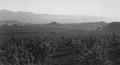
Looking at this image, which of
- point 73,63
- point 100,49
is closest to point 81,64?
point 73,63

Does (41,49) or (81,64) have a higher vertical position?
(41,49)

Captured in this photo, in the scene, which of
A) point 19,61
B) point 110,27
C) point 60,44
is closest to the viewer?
point 19,61

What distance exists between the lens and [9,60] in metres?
33.9

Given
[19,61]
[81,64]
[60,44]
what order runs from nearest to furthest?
Result: 1. [19,61]
2. [81,64]
3. [60,44]

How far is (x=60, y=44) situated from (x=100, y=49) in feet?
32.0

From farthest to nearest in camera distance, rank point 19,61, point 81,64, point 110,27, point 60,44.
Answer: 1. point 110,27
2. point 60,44
3. point 81,64
4. point 19,61

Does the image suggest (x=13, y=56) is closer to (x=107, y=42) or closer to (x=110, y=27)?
(x=107, y=42)

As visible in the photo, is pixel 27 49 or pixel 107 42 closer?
pixel 27 49

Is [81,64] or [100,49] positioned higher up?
[100,49]

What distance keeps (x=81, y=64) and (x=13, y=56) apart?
13999 mm

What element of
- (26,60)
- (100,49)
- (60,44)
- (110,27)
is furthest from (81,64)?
(110,27)

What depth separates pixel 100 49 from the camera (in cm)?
3866

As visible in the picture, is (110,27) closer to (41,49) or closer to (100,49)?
(100,49)

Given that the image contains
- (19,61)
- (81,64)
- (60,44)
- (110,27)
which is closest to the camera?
(19,61)
